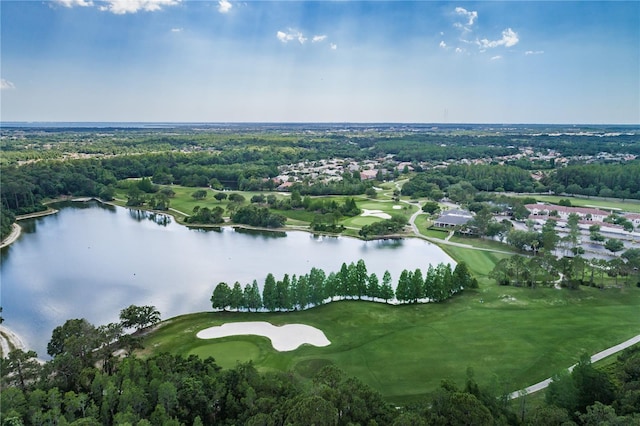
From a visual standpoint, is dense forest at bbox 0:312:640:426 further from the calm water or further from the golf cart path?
the calm water

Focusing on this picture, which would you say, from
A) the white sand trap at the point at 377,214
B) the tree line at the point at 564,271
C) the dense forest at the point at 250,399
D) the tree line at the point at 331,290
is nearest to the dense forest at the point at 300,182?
the white sand trap at the point at 377,214

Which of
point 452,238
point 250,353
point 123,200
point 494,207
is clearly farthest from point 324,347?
point 123,200

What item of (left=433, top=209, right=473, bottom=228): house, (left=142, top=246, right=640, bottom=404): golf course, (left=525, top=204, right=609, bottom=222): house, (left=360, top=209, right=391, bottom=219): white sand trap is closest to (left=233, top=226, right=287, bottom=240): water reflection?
(left=360, top=209, right=391, bottom=219): white sand trap

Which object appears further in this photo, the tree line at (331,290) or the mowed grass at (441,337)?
the tree line at (331,290)

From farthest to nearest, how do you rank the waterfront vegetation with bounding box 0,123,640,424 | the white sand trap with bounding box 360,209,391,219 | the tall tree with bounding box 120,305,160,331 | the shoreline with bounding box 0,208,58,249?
1. the white sand trap with bounding box 360,209,391,219
2. the shoreline with bounding box 0,208,58,249
3. the tall tree with bounding box 120,305,160,331
4. the waterfront vegetation with bounding box 0,123,640,424

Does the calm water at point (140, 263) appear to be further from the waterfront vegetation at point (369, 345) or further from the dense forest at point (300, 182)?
the dense forest at point (300, 182)

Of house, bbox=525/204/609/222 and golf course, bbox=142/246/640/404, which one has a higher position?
house, bbox=525/204/609/222

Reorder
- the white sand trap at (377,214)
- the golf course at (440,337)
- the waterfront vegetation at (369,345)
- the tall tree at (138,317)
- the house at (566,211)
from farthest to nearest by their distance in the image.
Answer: the white sand trap at (377,214) < the house at (566,211) < the tall tree at (138,317) < the golf course at (440,337) < the waterfront vegetation at (369,345)
